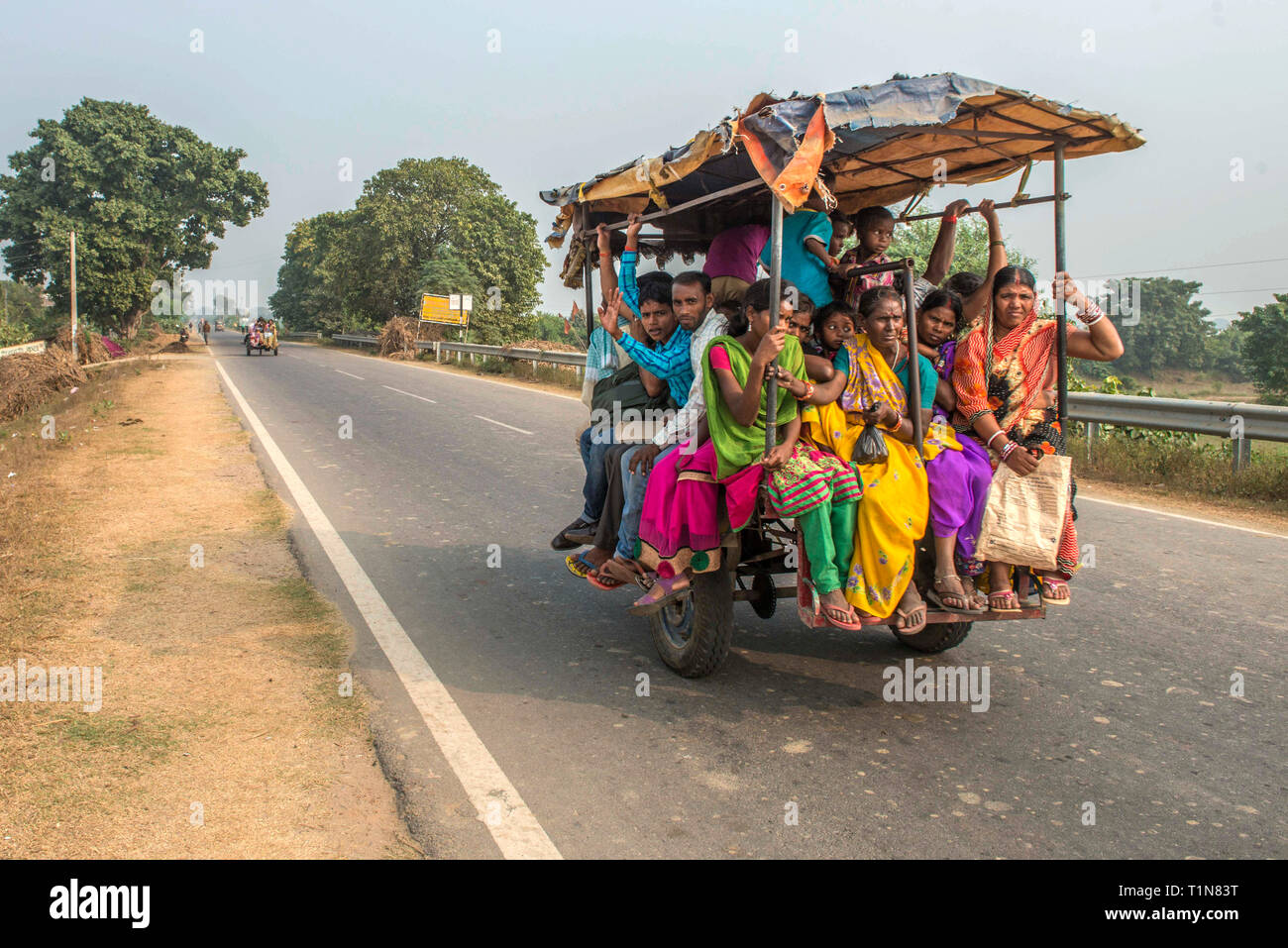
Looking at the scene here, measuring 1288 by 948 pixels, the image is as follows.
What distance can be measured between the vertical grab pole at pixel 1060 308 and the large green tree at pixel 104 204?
48.3m

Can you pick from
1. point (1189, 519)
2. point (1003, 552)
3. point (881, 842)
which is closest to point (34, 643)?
point (881, 842)

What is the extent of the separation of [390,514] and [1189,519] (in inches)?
279

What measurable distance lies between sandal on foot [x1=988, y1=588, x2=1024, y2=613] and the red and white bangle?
49.7 inches

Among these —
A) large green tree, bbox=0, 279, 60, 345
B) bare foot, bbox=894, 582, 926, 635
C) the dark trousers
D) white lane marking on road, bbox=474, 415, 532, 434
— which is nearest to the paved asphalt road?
bare foot, bbox=894, 582, 926, 635

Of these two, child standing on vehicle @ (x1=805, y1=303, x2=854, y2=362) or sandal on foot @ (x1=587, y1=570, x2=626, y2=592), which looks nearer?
child standing on vehicle @ (x1=805, y1=303, x2=854, y2=362)

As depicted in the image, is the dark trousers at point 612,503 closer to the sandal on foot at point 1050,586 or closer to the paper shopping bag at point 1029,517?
the paper shopping bag at point 1029,517

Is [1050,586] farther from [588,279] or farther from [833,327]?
[588,279]

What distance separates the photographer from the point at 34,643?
489cm

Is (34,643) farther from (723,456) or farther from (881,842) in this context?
(881,842)

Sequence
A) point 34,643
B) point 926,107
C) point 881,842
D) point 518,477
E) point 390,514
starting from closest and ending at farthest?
point 881,842
point 926,107
point 34,643
point 390,514
point 518,477

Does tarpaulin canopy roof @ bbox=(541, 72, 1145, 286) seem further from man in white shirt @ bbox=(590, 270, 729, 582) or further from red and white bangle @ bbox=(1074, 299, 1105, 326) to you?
red and white bangle @ bbox=(1074, 299, 1105, 326)

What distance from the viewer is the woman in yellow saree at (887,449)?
13.2ft

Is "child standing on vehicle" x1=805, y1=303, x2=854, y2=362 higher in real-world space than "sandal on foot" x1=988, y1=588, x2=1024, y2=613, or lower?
higher

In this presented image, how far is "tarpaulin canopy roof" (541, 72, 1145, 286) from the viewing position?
3809 mm
